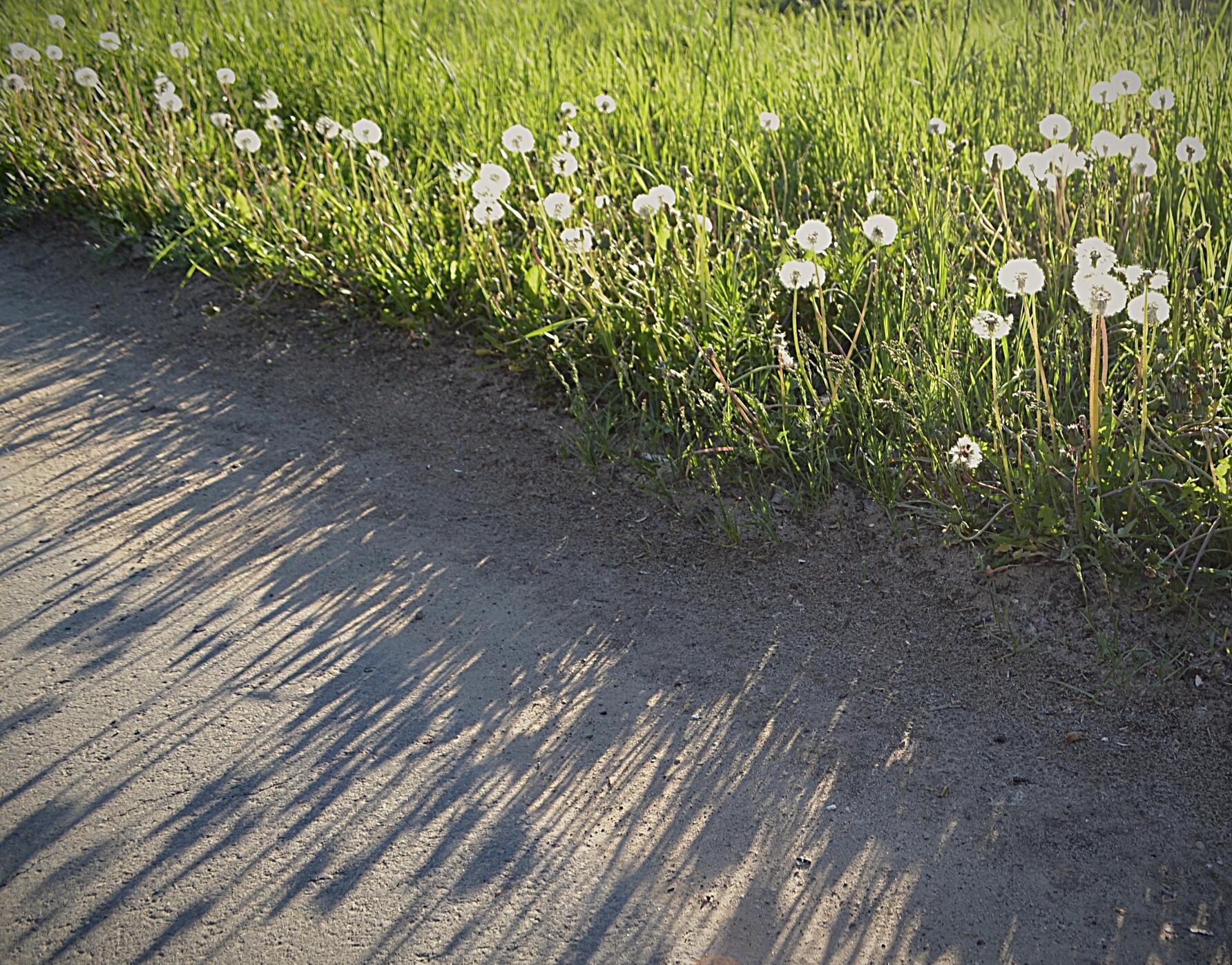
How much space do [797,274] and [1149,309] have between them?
3.12 feet

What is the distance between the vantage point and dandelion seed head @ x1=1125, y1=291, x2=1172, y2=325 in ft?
8.20

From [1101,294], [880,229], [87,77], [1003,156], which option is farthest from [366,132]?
[1101,294]

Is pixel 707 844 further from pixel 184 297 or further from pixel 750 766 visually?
pixel 184 297

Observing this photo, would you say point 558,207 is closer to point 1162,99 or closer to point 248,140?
point 248,140

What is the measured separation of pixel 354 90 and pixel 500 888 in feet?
13.8

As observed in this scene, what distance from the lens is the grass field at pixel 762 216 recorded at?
2.77 metres

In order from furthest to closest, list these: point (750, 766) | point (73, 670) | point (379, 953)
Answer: point (73, 670)
point (750, 766)
point (379, 953)

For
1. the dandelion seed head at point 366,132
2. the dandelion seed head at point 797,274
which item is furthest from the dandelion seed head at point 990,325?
the dandelion seed head at point 366,132

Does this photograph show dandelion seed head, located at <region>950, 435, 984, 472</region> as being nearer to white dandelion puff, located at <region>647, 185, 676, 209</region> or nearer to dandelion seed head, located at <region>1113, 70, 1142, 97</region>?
white dandelion puff, located at <region>647, 185, 676, 209</region>

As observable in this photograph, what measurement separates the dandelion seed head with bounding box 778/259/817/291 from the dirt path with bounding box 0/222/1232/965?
2.25 ft

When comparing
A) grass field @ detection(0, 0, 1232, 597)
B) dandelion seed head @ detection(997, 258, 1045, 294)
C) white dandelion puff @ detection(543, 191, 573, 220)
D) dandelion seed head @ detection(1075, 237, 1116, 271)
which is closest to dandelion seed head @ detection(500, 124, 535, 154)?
grass field @ detection(0, 0, 1232, 597)

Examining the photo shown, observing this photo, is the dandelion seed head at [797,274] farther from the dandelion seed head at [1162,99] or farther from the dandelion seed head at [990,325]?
the dandelion seed head at [1162,99]

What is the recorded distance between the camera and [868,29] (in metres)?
6.89

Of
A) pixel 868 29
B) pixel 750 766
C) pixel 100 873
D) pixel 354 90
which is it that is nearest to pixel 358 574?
pixel 100 873
